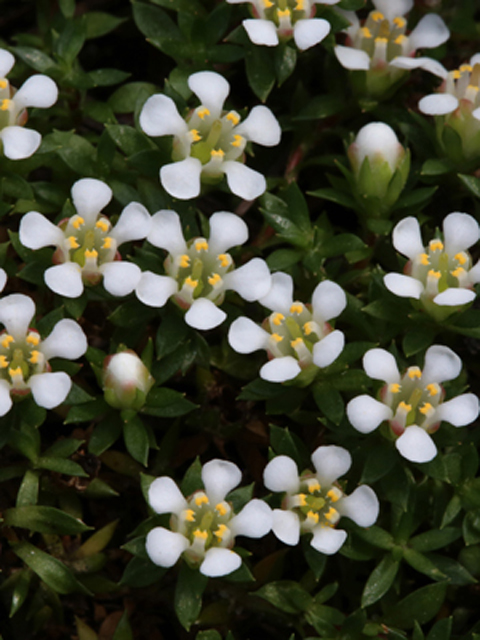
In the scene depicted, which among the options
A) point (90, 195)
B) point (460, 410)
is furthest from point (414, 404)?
point (90, 195)

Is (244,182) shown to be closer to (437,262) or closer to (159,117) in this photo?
(159,117)

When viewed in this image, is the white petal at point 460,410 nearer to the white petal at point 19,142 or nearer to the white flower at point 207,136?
the white flower at point 207,136

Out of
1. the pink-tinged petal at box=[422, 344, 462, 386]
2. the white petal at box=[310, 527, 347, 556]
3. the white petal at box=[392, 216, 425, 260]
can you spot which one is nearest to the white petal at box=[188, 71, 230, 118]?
the white petal at box=[392, 216, 425, 260]

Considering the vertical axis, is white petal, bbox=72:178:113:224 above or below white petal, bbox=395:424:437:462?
above

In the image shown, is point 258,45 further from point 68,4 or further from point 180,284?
point 180,284

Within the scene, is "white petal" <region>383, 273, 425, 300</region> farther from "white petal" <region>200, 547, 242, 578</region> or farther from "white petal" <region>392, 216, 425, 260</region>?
"white petal" <region>200, 547, 242, 578</region>
